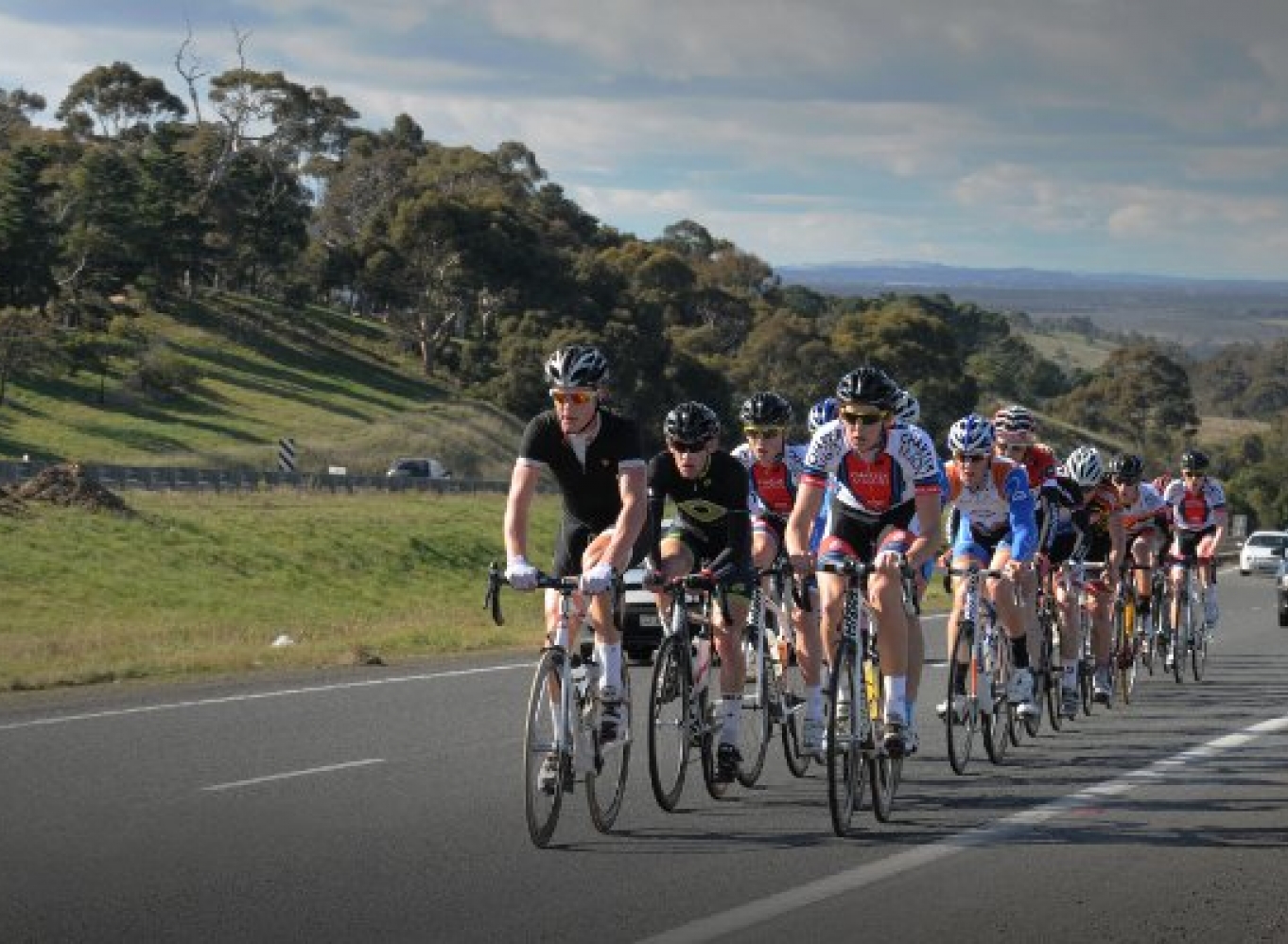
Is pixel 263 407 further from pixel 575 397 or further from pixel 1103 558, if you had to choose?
pixel 575 397

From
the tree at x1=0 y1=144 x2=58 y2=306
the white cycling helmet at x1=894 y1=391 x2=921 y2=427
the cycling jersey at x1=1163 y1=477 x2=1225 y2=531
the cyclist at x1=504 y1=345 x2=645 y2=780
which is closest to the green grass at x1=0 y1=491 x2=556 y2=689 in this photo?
the cycling jersey at x1=1163 y1=477 x2=1225 y2=531

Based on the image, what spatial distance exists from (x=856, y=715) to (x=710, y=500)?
6.15 feet

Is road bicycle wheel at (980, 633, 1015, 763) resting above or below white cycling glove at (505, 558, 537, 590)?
below

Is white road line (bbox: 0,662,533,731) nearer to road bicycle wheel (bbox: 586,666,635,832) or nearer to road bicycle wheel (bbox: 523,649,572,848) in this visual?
road bicycle wheel (bbox: 586,666,635,832)

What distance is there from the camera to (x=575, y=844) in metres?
10.2

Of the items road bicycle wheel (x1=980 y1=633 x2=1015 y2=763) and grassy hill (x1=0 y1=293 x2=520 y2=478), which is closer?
road bicycle wheel (x1=980 y1=633 x2=1015 y2=763)

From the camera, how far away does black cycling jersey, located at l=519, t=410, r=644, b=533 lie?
422 inches

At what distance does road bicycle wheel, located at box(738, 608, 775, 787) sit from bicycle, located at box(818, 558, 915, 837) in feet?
3.55

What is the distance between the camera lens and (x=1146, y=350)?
12938 cm

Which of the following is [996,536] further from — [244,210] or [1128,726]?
[244,210]

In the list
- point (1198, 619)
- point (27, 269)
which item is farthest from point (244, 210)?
point (1198, 619)

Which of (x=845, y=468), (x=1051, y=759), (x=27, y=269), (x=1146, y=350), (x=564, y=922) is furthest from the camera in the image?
(x=1146, y=350)

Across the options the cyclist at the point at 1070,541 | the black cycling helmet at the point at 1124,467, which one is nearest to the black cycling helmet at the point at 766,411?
the cyclist at the point at 1070,541

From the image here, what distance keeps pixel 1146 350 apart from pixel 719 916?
124 meters
